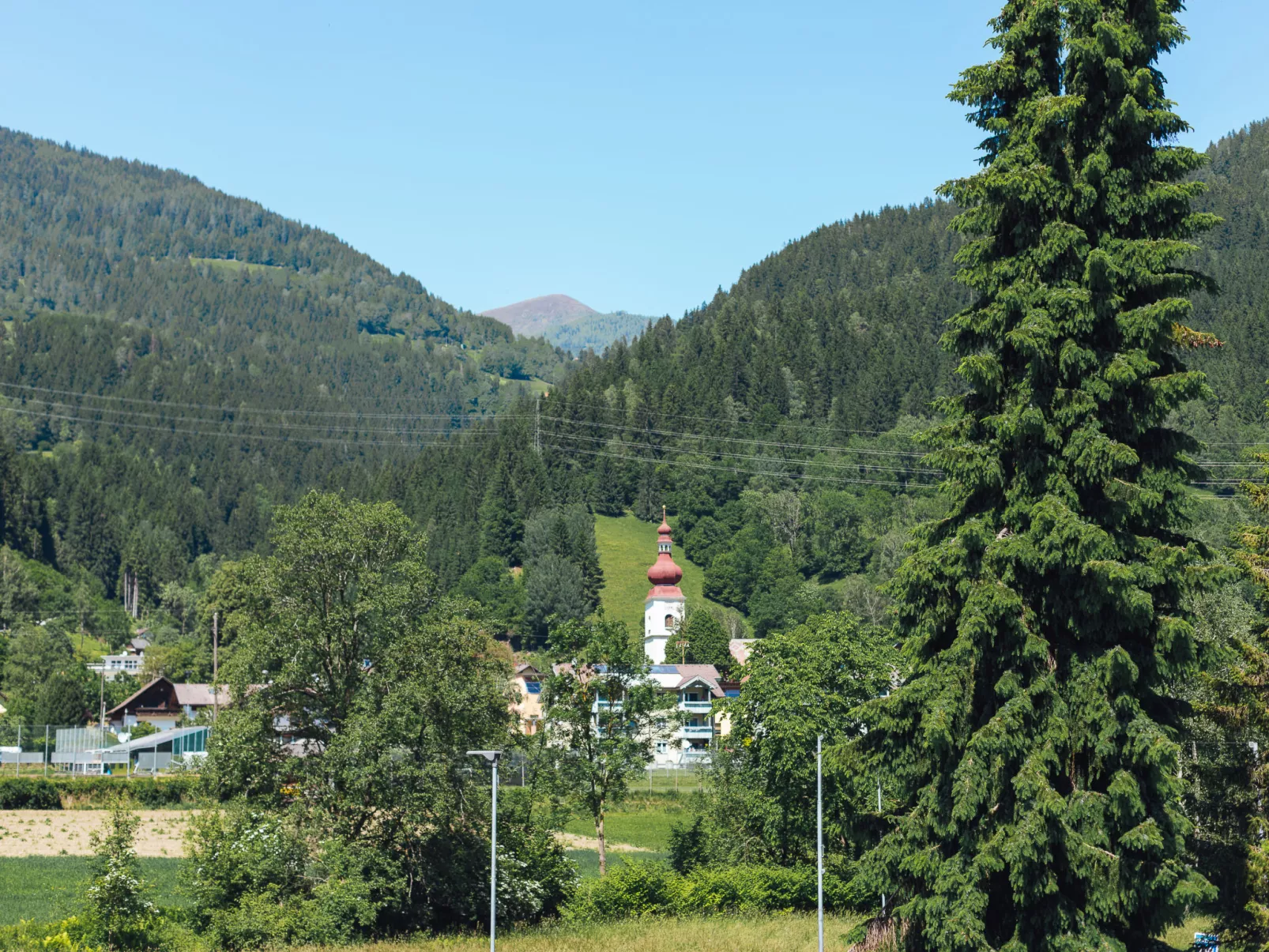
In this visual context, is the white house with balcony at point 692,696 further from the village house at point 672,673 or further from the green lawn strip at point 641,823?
the green lawn strip at point 641,823

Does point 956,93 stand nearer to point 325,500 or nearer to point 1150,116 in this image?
point 1150,116

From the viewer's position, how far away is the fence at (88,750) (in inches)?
3063

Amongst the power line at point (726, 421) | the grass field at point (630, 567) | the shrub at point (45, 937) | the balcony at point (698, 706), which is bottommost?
the balcony at point (698, 706)

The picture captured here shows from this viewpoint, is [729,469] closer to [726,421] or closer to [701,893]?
[726,421]

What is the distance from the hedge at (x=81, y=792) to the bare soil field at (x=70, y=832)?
845mm

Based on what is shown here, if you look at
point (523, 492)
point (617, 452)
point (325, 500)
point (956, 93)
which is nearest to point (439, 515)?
point (523, 492)

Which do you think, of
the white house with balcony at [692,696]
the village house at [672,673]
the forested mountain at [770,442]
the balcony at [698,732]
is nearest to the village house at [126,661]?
the forested mountain at [770,442]

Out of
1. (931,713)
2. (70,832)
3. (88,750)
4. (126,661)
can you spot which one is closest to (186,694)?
(88,750)

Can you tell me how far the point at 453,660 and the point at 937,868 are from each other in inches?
727

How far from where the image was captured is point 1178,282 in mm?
22203

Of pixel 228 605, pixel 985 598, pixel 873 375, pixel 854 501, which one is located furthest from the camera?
pixel 873 375

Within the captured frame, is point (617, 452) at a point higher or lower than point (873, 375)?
lower

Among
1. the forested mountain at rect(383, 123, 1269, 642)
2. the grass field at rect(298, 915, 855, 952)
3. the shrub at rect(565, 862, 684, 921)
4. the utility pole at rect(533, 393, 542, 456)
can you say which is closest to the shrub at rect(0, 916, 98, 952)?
the grass field at rect(298, 915, 855, 952)

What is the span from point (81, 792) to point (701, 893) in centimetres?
3912
